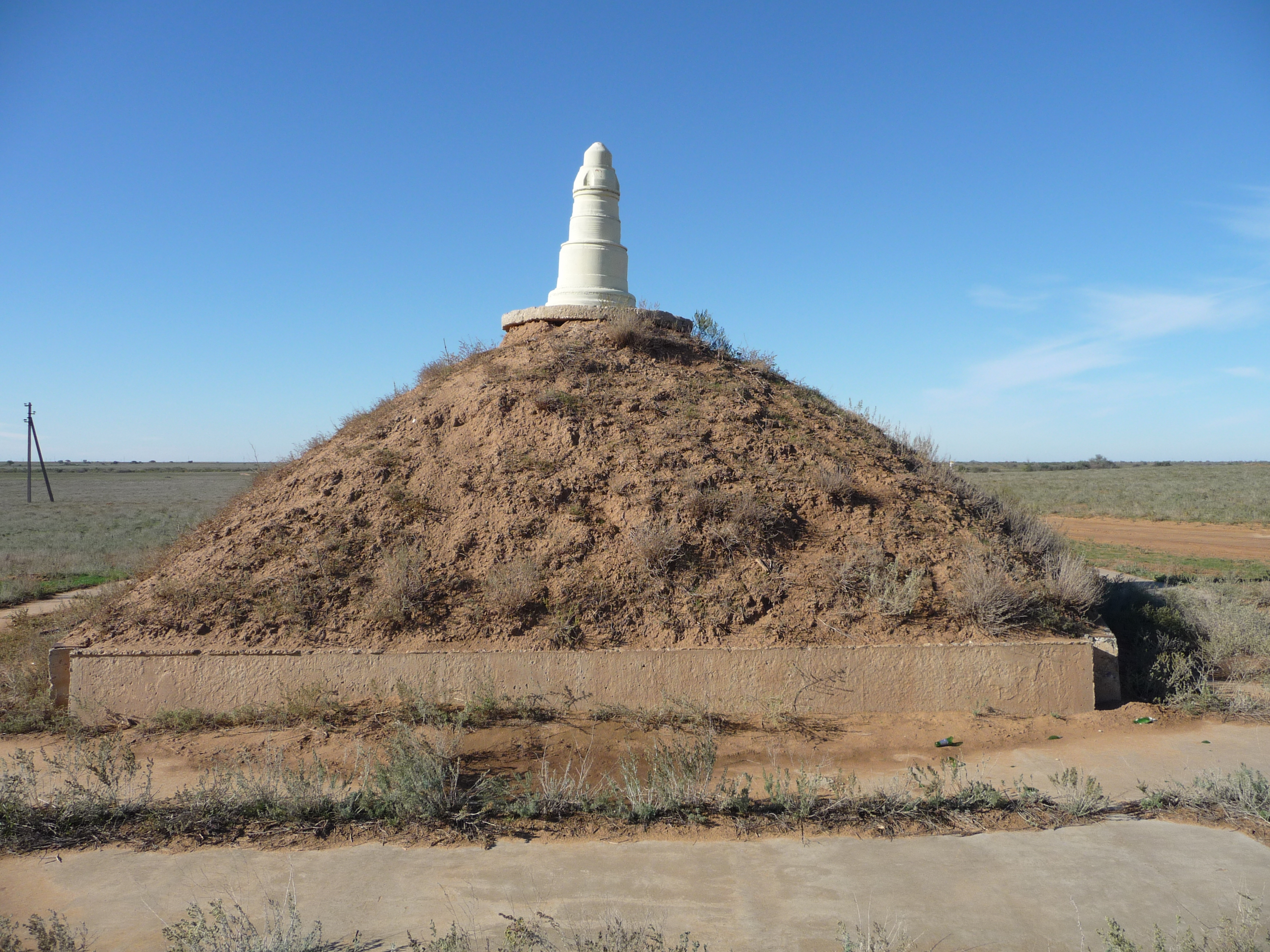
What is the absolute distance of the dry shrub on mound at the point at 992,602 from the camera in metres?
6.10

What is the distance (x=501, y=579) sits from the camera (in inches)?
251

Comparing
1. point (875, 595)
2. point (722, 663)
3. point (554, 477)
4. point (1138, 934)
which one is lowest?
point (1138, 934)

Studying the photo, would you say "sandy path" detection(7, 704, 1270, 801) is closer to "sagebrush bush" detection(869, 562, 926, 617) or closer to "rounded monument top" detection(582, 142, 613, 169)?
"sagebrush bush" detection(869, 562, 926, 617)

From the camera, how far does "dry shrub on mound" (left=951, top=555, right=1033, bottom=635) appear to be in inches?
240

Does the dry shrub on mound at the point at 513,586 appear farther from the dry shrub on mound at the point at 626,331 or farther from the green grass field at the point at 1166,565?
the green grass field at the point at 1166,565

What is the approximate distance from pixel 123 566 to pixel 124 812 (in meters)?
11.8

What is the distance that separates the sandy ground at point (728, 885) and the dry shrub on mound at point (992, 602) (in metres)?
1.98

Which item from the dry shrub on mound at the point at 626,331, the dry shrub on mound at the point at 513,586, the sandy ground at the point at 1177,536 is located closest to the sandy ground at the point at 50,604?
the dry shrub on mound at the point at 513,586

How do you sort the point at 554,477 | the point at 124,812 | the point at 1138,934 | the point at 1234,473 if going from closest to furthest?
1. the point at 1138,934
2. the point at 124,812
3. the point at 554,477
4. the point at 1234,473

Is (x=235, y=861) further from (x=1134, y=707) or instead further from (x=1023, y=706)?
(x=1134, y=707)

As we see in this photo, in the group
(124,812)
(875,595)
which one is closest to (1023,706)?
(875,595)

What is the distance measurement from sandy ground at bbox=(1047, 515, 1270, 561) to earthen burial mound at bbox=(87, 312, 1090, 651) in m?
8.96

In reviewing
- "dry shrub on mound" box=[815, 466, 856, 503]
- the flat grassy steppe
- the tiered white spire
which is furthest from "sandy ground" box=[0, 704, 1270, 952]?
the tiered white spire

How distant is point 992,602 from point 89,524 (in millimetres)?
27839
